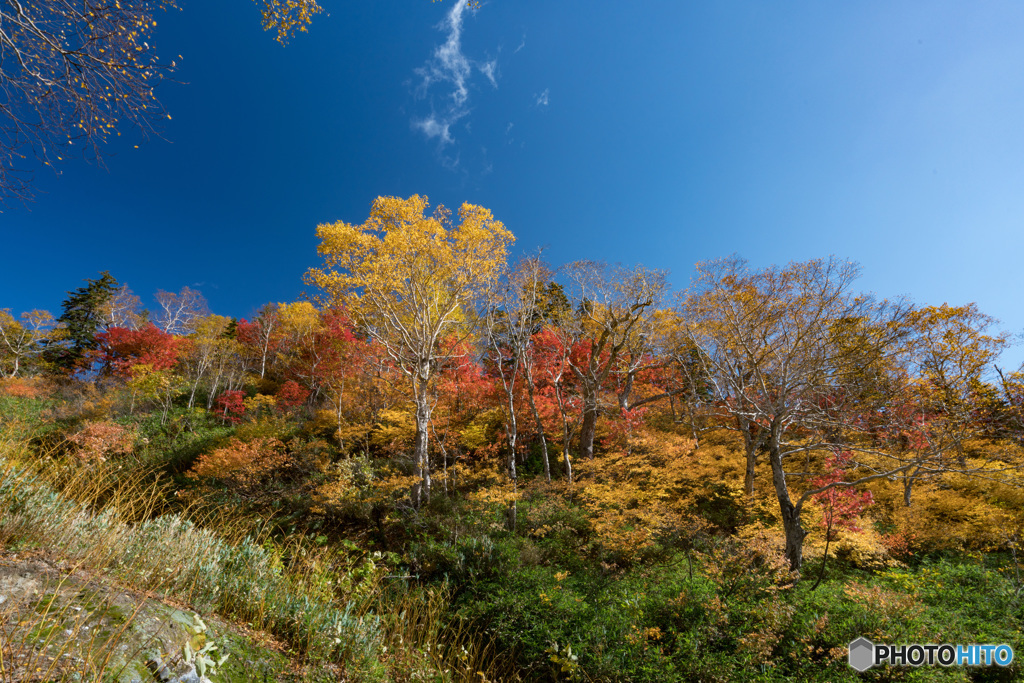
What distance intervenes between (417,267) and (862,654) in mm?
10502

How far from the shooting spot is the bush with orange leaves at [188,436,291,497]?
956 cm

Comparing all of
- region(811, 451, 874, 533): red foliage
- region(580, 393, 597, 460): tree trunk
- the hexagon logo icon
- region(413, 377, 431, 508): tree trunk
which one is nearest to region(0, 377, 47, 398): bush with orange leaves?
region(413, 377, 431, 508): tree trunk

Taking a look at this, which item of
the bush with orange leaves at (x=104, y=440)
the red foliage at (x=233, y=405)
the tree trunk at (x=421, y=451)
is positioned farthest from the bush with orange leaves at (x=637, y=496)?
the red foliage at (x=233, y=405)

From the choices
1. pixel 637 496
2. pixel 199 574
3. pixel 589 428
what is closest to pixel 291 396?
pixel 589 428

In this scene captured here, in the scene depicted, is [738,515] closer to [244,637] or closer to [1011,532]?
[1011,532]

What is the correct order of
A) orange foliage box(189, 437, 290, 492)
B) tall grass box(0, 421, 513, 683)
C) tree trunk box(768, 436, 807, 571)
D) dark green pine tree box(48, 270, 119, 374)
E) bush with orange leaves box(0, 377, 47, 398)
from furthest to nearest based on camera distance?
dark green pine tree box(48, 270, 119, 374), bush with orange leaves box(0, 377, 47, 398), orange foliage box(189, 437, 290, 492), tree trunk box(768, 436, 807, 571), tall grass box(0, 421, 513, 683)

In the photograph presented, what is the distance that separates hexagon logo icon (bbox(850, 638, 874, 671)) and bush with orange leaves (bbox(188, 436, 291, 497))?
1220cm

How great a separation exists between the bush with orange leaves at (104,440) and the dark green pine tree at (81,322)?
1990 cm

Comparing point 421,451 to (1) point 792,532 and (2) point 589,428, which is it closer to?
(2) point 589,428

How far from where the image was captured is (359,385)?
14.8 meters

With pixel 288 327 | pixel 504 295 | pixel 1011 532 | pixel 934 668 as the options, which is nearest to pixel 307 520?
pixel 504 295

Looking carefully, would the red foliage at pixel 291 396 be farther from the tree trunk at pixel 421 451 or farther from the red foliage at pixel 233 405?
the tree trunk at pixel 421 451

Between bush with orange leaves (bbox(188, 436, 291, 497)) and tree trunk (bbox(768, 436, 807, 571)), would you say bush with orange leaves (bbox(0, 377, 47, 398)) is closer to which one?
bush with orange leaves (bbox(188, 436, 291, 497))

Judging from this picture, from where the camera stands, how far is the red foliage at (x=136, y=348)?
66.4 ft
